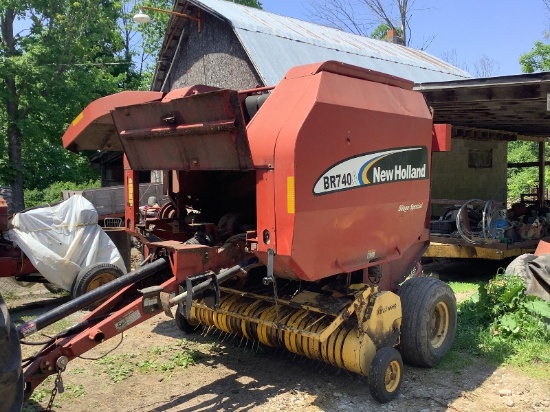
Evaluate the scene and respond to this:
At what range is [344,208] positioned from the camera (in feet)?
14.0

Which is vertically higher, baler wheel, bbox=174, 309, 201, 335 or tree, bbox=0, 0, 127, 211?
tree, bbox=0, 0, 127, 211

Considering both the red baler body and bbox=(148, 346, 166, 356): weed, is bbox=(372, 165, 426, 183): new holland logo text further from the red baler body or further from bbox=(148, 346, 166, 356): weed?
bbox=(148, 346, 166, 356): weed

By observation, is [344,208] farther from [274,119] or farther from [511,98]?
[511,98]

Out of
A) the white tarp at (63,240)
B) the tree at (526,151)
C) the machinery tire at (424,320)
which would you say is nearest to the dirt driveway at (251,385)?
the machinery tire at (424,320)

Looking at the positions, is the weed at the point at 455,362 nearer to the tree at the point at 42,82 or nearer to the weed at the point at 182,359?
the weed at the point at 182,359

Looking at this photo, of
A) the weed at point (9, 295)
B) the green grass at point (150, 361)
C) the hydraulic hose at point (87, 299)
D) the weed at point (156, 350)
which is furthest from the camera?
the weed at point (9, 295)

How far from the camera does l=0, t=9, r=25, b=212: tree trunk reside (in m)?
17.0

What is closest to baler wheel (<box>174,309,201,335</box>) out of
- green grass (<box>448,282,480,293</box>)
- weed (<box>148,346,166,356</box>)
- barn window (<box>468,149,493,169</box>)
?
weed (<box>148,346,166,356</box>)

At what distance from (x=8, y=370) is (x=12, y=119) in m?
16.5

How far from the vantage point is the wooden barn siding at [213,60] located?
1387 cm

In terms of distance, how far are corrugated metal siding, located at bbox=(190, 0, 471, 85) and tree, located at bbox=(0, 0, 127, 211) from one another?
5652 mm

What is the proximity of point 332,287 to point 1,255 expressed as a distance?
16.2 feet

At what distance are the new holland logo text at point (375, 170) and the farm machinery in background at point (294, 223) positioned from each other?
1cm

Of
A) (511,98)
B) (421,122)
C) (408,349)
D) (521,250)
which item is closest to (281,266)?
(408,349)
